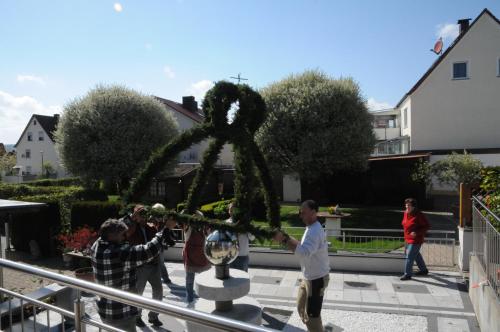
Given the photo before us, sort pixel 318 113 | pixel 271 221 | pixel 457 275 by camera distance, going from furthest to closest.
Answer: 1. pixel 318 113
2. pixel 457 275
3. pixel 271 221

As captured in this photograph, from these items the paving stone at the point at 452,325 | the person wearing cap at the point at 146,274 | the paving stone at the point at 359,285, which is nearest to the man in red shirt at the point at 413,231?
the paving stone at the point at 359,285

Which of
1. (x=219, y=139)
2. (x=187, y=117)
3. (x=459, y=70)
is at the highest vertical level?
(x=459, y=70)

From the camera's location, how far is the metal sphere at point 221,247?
4004 millimetres

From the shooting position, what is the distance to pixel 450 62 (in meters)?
23.3

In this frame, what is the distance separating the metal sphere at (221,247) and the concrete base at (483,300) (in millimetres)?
3559

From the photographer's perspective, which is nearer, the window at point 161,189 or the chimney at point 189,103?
the window at point 161,189

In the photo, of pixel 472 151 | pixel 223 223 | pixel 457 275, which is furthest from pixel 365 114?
pixel 223 223

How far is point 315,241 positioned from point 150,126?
59.3ft

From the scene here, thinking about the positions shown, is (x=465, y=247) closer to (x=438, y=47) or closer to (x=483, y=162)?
(x=483, y=162)

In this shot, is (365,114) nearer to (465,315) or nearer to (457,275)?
(457,275)

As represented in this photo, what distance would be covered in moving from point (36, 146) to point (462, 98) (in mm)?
44001

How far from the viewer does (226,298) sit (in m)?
3.90

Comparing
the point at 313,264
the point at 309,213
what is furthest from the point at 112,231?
the point at 313,264

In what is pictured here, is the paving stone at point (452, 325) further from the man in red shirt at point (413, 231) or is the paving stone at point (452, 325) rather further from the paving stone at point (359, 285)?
the man in red shirt at point (413, 231)
